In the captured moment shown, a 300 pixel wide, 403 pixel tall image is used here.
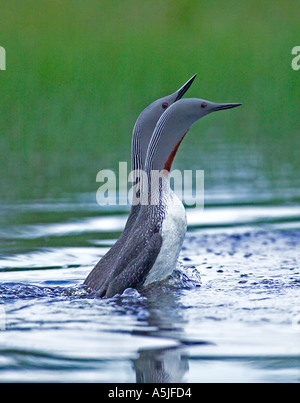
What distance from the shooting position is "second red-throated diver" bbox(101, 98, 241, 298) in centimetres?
571

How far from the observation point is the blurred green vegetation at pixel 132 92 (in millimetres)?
12609

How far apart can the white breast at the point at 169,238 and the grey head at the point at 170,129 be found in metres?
0.24

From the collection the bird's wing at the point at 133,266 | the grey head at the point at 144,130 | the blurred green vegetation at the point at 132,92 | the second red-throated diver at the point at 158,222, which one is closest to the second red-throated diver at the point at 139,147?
the grey head at the point at 144,130

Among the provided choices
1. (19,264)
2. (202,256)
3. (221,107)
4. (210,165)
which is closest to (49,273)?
(19,264)

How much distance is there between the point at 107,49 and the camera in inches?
650

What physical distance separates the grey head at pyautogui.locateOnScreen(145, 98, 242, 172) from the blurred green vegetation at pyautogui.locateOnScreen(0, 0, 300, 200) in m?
5.36

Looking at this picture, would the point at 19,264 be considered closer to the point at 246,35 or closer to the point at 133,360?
the point at 133,360

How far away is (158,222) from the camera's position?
579cm

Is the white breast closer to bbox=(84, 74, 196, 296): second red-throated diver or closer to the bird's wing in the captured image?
the bird's wing
